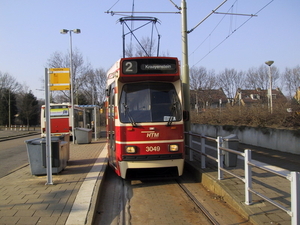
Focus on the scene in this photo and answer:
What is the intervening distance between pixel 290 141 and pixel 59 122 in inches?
667

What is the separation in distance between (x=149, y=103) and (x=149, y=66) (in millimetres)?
967

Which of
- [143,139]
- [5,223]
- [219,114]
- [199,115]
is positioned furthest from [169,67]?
[199,115]

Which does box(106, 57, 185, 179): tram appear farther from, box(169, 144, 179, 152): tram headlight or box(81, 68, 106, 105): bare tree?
box(81, 68, 106, 105): bare tree

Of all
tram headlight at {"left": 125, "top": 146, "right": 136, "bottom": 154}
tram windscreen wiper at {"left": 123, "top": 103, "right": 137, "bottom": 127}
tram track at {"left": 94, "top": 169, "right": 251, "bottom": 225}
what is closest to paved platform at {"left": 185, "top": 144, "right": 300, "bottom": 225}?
tram track at {"left": 94, "top": 169, "right": 251, "bottom": 225}

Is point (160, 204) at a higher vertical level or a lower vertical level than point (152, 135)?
lower

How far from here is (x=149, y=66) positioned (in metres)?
7.54

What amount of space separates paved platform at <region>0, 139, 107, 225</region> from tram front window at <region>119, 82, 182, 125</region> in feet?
6.20

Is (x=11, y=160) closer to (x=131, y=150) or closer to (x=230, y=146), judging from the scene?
(x=131, y=150)

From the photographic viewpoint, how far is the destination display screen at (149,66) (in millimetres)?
7480

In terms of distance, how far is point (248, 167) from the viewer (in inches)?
199

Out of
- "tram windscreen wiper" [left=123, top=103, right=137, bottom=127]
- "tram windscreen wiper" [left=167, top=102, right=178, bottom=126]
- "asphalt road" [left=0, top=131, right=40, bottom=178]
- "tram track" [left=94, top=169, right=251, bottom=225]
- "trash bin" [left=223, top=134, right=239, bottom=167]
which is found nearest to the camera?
"tram track" [left=94, top=169, right=251, bottom=225]

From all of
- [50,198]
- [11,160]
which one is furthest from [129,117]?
[11,160]

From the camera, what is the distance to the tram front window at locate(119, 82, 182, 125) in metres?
7.44

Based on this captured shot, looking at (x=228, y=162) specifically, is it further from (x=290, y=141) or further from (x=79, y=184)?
(x=290, y=141)
